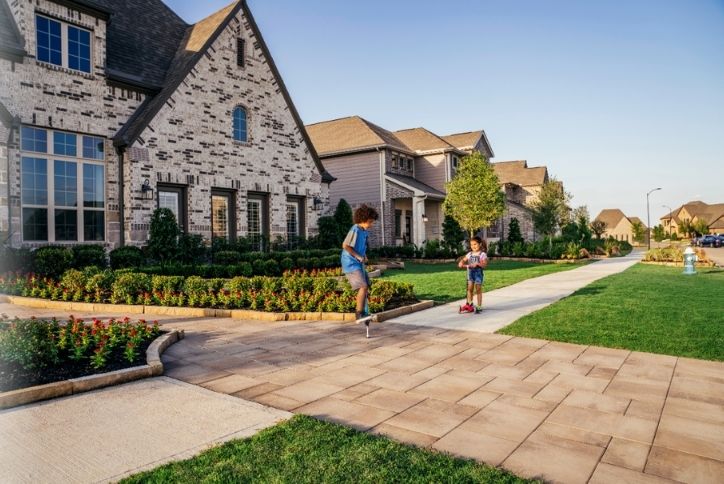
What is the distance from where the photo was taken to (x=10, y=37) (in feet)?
40.9

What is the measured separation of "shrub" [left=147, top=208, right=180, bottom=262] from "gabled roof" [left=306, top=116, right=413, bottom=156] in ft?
54.4

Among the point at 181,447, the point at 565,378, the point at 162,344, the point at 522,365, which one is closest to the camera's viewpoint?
the point at 181,447

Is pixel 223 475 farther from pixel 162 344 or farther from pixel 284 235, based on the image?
pixel 284 235

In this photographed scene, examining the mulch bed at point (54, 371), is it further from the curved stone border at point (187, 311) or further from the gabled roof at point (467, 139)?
the gabled roof at point (467, 139)

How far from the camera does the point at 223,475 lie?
2.84 meters

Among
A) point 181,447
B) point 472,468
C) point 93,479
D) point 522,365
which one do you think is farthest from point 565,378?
point 93,479

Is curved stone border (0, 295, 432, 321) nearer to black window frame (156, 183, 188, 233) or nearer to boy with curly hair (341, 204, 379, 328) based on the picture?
boy with curly hair (341, 204, 379, 328)

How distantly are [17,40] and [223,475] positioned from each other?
14711mm

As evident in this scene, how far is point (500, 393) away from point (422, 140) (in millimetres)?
31062

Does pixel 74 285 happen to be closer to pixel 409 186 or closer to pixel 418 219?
pixel 409 186

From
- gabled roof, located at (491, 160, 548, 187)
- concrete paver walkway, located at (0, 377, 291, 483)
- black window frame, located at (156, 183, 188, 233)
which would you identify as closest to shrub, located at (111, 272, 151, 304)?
concrete paver walkway, located at (0, 377, 291, 483)

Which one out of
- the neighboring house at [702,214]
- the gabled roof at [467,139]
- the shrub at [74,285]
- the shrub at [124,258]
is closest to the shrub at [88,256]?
the shrub at [124,258]

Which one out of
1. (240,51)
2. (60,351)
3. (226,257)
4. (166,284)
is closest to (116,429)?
(60,351)

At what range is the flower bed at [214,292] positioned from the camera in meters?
9.02
